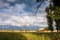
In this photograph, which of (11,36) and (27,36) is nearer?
(11,36)

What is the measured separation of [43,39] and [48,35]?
547 millimetres

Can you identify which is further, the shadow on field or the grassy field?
the grassy field

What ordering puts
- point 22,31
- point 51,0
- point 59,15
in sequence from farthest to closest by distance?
point 22,31, point 59,15, point 51,0

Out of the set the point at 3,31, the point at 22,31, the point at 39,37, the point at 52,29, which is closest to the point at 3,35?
the point at 3,31

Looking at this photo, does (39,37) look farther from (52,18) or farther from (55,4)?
(55,4)

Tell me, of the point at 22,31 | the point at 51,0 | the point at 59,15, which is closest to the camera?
the point at 51,0

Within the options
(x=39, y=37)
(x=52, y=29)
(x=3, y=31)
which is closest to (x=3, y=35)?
(x=3, y=31)

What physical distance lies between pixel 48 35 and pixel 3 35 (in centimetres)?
292

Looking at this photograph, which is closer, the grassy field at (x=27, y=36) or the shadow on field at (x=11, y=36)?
the shadow on field at (x=11, y=36)

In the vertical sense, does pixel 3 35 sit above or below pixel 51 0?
below

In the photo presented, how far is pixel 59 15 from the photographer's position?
12008mm

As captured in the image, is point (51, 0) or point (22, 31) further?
point (22, 31)

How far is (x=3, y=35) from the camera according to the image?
12195 mm

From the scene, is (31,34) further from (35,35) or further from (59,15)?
(59,15)
